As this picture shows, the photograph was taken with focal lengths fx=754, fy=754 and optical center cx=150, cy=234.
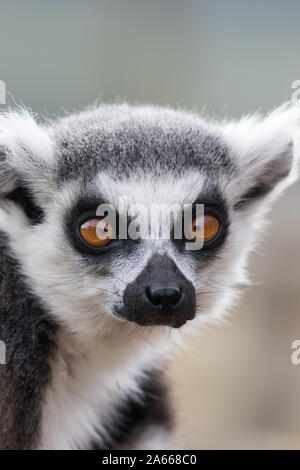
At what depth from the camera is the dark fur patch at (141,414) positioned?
350 cm

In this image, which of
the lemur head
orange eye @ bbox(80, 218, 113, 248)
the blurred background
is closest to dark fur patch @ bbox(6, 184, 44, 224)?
the lemur head

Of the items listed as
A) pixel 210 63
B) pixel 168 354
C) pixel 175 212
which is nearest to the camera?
pixel 175 212

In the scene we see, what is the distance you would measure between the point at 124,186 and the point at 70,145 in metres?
0.34

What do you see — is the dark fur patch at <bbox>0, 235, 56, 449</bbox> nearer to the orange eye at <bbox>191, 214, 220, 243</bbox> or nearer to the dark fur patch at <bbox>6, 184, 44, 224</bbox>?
the dark fur patch at <bbox>6, 184, 44, 224</bbox>

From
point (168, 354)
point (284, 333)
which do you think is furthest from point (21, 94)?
point (168, 354)

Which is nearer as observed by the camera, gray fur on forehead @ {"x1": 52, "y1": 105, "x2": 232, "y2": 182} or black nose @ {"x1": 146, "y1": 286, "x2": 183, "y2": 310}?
black nose @ {"x1": 146, "y1": 286, "x2": 183, "y2": 310}

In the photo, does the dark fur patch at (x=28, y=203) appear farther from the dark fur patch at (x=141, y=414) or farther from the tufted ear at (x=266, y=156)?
the dark fur patch at (x=141, y=414)

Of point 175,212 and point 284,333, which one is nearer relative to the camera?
point 175,212

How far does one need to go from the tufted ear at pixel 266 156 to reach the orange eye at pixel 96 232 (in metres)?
0.64

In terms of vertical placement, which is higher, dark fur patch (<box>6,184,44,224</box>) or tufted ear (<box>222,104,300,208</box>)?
tufted ear (<box>222,104,300,208</box>)

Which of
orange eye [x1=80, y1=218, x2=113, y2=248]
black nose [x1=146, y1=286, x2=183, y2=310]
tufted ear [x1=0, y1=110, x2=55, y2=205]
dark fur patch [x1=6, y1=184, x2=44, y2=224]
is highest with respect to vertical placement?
tufted ear [x1=0, y1=110, x2=55, y2=205]

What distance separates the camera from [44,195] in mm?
2936

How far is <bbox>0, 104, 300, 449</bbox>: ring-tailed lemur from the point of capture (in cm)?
273
